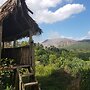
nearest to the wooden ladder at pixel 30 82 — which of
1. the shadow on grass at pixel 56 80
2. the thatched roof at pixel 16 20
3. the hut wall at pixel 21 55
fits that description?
the hut wall at pixel 21 55

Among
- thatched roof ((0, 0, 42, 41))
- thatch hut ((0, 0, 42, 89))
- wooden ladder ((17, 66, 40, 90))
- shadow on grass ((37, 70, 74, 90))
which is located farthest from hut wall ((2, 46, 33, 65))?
shadow on grass ((37, 70, 74, 90))

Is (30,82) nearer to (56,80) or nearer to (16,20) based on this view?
(16,20)

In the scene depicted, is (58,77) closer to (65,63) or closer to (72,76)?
(72,76)

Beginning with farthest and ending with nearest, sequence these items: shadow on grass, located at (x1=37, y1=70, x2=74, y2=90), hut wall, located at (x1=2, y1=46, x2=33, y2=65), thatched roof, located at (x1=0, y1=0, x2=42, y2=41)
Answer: shadow on grass, located at (x1=37, y1=70, x2=74, y2=90)
hut wall, located at (x1=2, y1=46, x2=33, y2=65)
thatched roof, located at (x1=0, y1=0, x2=42, y2=41)

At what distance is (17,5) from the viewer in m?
15.1

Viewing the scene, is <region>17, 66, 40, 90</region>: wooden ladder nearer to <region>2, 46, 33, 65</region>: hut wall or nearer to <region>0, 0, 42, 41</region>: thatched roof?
<region>2, 46, 33, 65</region>: hut wall

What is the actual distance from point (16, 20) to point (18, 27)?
1.18 m

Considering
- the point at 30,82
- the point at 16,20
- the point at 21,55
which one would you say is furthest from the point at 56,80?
the point at 16,20

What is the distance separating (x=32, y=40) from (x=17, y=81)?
228cm

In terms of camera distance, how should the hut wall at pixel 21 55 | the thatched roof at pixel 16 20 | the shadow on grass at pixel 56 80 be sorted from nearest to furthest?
the thatched roof at pixel 16 20 < the hut wall at pixel 21 55 < the shadow on grass at pixel 56 80

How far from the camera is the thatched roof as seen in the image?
14996 mm

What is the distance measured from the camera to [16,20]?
54.8 ft

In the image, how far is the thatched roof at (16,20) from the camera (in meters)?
15.0

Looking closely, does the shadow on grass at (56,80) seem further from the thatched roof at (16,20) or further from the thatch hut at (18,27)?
the thatched roof at (16,20)
